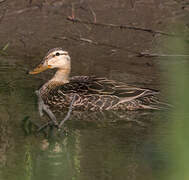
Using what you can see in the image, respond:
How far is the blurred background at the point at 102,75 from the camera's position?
5.20 metres

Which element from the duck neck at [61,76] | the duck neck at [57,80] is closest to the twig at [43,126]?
the duck neck at [57,80]

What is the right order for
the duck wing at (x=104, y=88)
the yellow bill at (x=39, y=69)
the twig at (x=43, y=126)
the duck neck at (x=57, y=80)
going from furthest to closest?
the yellow bill at (x=39, y=69), the duck neck at (x=57, y=80), the duck wing at (x=104, y=88), the twig at (x=43, y=126)

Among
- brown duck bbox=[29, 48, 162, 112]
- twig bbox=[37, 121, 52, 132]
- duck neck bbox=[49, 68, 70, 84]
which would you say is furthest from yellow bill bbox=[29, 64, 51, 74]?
twig bbox=[37, 121, 52, 132]

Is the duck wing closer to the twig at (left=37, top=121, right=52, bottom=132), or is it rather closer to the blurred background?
the blurred background

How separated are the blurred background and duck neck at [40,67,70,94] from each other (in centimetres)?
21

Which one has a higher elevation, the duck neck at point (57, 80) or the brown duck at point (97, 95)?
the duck neck at point (57, 80)

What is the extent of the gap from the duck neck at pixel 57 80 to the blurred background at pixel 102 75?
0.67ft

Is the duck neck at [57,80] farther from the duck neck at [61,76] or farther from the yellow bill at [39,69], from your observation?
the yellow bill at [39,69]

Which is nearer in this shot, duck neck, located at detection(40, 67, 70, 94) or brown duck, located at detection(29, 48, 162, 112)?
brown duck, located at detection(29, 48, 162, 112)

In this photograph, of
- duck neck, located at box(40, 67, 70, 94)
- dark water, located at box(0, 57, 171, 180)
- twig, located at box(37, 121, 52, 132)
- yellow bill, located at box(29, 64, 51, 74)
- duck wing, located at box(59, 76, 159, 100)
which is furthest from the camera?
yellow bill, located at box(29, 64, 51, 74)

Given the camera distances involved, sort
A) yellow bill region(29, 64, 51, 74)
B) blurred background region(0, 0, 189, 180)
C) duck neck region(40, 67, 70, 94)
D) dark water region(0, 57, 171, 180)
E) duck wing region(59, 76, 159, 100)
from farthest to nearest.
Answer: yellow bill region(29, 64, 51, 74)
duck neck region(40, 67, 70, 94)
duck wing region(59, 76, 159, 100)
dark water region(0, 57, 171, 180)
blurred background region(0, 0, 189, 180)

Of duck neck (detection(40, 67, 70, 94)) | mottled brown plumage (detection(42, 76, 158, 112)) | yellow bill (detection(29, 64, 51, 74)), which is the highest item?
yellow bill (detection(29, 64, 51, 74))

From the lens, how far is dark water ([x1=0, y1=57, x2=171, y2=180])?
5367mm

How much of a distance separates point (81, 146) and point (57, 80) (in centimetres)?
217
